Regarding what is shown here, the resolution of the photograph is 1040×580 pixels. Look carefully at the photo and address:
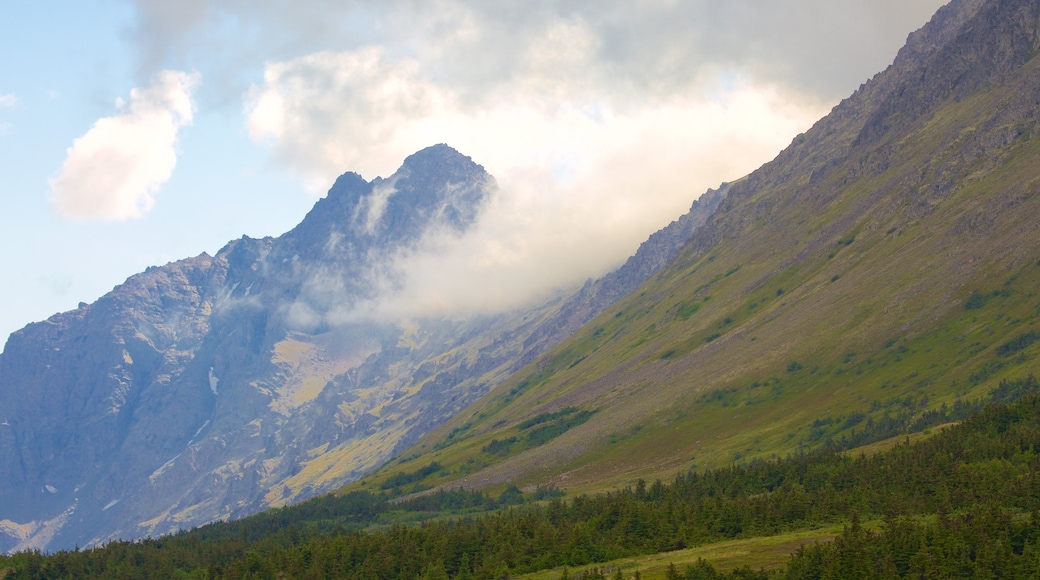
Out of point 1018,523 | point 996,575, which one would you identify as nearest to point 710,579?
Answer: point 996,575

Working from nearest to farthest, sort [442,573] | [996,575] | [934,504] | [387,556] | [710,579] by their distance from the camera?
[996,575], [710,579], [934,504], [442,573], [387,556]

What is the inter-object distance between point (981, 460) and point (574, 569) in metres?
79.2

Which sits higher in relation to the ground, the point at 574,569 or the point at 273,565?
the point at 273,565

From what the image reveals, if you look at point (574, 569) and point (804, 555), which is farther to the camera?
point (574, 569)

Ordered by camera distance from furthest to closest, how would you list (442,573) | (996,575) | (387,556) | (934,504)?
(387,556) < (442,573) < (934,504) < (996,575)

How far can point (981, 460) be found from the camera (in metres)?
178

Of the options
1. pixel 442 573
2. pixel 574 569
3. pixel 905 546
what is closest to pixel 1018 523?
pixel 905 546

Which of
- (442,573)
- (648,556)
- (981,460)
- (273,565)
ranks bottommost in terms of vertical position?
(981,460)

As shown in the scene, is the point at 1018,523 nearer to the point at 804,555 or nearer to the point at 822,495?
the point at 804,555

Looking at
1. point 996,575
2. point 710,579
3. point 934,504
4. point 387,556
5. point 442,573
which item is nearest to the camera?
point 996,575

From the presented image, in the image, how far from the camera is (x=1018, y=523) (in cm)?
13238

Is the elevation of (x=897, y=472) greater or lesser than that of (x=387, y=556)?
lesser

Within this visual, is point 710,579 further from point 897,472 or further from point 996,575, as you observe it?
point 897,472

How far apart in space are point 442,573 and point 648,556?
36615 mm
